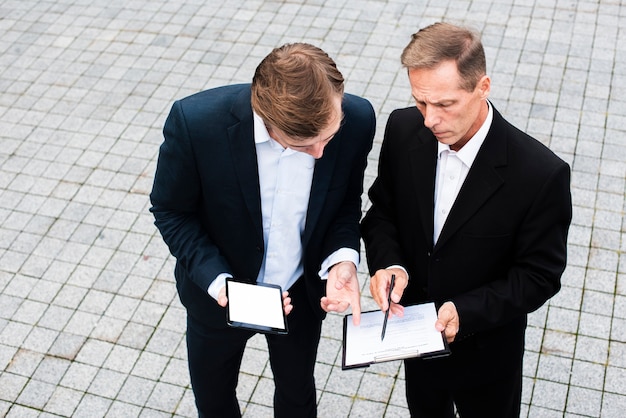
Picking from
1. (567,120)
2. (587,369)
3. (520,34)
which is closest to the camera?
(587,369)

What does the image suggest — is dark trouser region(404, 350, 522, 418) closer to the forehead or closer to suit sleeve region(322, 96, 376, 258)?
suit sleeve region(322, 96, 376, 258)

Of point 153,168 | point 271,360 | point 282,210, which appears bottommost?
point 153,168

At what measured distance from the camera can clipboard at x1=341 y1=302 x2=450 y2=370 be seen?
264 cm

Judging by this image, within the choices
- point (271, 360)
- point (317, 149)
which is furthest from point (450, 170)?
point (271, 360)

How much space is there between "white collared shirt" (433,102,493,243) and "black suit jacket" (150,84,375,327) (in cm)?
33

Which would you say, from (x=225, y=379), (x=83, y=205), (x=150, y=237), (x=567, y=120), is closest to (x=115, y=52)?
(x=83, y=205)

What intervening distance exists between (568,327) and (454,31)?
8.71ft

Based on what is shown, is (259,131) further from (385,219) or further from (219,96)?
(385,219)

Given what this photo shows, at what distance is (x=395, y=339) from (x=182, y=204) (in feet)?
3.04

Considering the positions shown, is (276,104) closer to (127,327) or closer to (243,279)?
(243,279)

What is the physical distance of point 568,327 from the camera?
452 centimetres

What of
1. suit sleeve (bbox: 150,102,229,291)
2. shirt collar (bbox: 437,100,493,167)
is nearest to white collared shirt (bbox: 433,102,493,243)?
shirt collar (bbox: 437,100,493,167)

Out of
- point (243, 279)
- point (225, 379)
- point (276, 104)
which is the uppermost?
point (276, 104)

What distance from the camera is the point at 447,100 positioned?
2434mm
